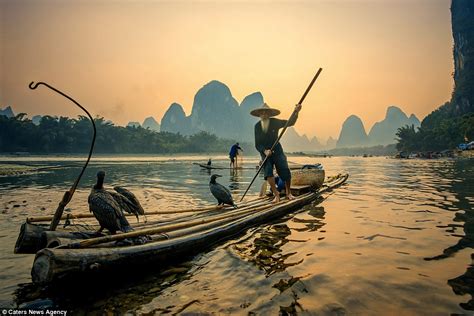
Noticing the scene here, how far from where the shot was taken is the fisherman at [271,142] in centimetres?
688

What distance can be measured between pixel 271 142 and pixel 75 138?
221 feet

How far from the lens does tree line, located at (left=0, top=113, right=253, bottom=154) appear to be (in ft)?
184

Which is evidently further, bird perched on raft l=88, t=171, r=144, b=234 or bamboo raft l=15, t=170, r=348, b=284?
bird perched on raft l=88, t=171, r=144, b=234

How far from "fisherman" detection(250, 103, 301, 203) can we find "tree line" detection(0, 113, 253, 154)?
6423 centimetres

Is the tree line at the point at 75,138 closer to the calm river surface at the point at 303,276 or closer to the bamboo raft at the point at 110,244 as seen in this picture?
the calm river surface at the point at 303,276

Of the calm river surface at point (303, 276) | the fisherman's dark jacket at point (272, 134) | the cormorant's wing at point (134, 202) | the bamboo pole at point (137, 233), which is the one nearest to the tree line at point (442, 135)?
the fisherman's dark jacket at point (272, 134)

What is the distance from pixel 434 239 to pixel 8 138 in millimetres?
70168

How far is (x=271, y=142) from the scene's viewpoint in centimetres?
704

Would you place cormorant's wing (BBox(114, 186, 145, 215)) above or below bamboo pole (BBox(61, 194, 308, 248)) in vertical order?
above

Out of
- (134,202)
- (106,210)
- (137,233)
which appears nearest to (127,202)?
(134,202)

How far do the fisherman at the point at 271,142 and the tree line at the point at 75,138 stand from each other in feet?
211

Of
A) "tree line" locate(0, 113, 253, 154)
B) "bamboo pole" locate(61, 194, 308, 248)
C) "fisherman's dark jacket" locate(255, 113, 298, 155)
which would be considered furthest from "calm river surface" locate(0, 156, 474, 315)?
"tree line" locate(0, 113, 253, 154)

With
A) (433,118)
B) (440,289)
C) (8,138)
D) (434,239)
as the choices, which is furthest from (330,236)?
(433,118)

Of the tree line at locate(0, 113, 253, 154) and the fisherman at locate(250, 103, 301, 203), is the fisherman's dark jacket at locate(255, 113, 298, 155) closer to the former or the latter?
the fisherman at locate(250, 103, 301, 203)
